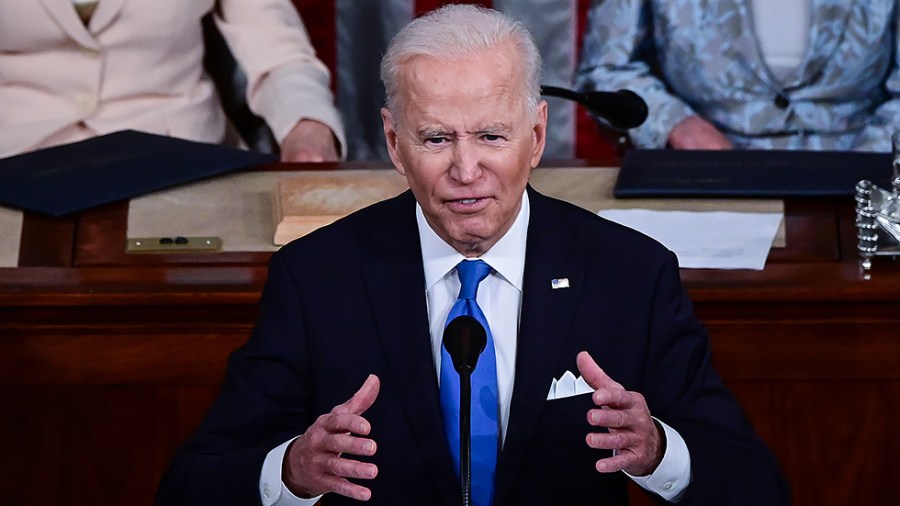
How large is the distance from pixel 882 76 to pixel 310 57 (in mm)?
1301

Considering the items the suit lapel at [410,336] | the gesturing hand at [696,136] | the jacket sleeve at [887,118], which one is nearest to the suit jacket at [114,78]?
the gesturing hand at [696,136]

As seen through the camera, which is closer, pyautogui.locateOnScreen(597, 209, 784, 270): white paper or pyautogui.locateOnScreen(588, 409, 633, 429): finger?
pyautogui.locateOnScreen(588, 409, 633, 429): finger

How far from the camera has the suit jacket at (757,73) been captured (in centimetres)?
344

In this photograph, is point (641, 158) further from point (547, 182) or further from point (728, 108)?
point (728, 108)

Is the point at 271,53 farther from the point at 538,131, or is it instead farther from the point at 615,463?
the point at 615,463

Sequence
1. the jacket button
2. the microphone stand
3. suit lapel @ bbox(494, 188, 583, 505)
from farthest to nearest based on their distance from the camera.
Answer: the jacket button
suit lapel @ bbox(494, 188, 583, 505)
the microphone stand

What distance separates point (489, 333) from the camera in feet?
6.22

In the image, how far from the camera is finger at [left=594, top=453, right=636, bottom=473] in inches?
65.8

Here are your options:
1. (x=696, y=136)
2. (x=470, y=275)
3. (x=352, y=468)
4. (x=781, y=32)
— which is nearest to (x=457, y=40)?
(x=470, y=275)

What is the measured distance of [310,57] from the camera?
357 cm

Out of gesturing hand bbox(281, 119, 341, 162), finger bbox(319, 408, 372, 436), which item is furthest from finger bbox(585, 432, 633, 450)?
gesturing hand bbox(281, 119, 341, 162)

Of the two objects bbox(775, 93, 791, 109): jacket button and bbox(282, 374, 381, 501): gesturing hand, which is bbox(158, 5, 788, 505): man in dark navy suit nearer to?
bbox(282, 374, 381, 501): gesturing hand

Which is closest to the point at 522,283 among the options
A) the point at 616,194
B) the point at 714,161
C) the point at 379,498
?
the point at 379,498

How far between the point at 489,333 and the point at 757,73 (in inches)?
70.2
